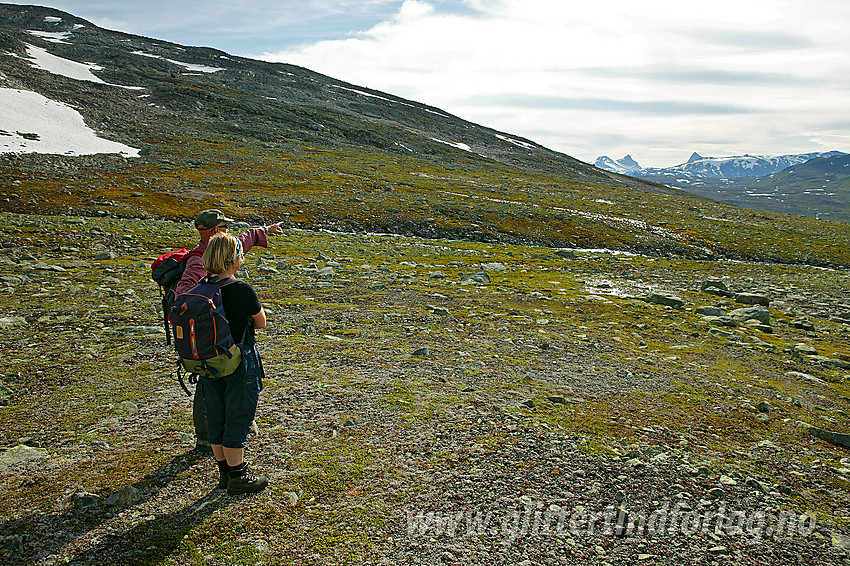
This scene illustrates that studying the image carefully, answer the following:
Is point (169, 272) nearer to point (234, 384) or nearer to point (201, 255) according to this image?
point (201, 255)

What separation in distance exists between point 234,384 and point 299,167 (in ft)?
252

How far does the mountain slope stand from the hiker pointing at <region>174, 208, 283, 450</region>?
37.6 m

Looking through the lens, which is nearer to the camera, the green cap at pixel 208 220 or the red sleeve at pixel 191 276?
the red sleeve at pixel 191 276

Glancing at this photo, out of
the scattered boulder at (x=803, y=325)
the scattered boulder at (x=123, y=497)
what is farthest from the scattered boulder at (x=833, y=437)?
the scattered boulder at (x=803, y=325)

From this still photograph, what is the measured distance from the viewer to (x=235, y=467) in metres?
6.39

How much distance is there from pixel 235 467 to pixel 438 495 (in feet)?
8.91

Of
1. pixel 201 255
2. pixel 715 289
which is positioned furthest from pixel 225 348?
pixel 715 289

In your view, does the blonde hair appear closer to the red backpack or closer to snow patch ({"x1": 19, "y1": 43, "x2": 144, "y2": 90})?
the red backpack

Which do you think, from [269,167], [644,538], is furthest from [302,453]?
[269,167]

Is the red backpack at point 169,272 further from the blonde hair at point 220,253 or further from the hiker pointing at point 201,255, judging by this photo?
the blonde hair at point 220,253

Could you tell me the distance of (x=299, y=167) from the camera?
78.2 m

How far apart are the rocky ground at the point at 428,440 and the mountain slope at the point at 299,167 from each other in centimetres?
3083

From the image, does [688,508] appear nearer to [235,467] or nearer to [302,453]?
[302,453]

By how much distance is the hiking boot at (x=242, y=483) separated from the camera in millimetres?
6379
